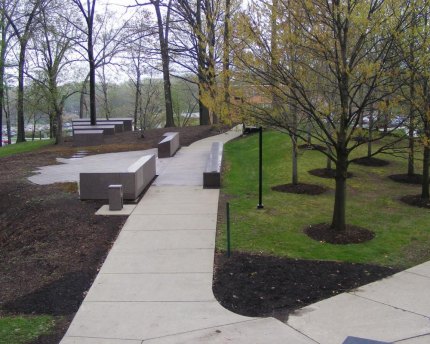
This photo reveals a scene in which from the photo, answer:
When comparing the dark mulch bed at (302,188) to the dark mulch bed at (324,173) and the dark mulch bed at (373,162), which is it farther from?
the dark mulch bed at (373,162)

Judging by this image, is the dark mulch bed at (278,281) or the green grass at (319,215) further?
Answer: the green grass at (319,215)

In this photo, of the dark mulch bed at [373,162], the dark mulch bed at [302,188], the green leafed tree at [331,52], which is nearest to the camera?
the green leafed tree at [331,52]

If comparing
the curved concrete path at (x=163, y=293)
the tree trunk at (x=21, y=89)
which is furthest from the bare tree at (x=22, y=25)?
the curved concrete path at (x=163, y=293)

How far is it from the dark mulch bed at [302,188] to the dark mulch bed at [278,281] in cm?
506

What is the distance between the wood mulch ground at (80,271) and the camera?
6154 mm

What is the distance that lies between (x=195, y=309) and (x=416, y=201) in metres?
7.69

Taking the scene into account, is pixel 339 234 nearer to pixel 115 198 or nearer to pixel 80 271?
pixel 80 271

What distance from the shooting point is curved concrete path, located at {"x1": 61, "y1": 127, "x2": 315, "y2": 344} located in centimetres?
527

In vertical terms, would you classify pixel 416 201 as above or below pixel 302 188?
below

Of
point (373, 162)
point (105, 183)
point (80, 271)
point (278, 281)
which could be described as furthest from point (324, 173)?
point (80, 271)

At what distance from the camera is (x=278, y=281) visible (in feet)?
22.2

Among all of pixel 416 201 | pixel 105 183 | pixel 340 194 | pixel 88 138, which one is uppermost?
pixel 88 138

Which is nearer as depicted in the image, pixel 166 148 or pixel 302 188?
pixel 302 188

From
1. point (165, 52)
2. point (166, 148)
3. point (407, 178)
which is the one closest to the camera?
point (407, 178)
